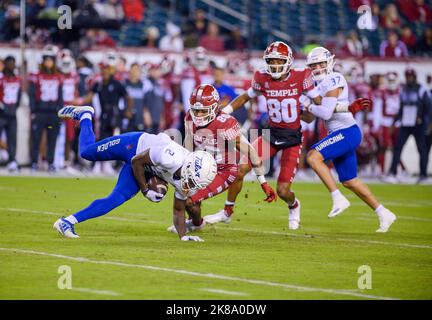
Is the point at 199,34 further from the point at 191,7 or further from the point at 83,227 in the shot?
the point at 83,227

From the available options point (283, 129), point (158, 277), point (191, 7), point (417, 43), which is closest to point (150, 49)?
point (191, 7)

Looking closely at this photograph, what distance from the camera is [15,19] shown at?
21.7 m

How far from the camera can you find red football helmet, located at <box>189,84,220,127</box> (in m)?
10.9

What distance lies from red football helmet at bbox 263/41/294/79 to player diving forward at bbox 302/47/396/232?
13.2 inches

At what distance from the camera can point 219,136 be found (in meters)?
11.3

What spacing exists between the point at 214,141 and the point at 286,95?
1.25m

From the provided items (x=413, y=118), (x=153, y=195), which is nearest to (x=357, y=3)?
(x=413, y=118)

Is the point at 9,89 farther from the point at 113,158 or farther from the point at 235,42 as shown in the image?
the point at 113,158

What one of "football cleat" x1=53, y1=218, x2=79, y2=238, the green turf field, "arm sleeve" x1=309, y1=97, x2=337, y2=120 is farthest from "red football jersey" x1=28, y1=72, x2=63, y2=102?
"football cleat" x1=53, y1=218, x2=79, y2=238

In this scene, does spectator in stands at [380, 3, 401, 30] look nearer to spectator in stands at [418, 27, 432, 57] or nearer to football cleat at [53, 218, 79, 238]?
spectator in stands at [418, 27, 432, 57]

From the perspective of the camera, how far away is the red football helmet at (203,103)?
10.9 metres

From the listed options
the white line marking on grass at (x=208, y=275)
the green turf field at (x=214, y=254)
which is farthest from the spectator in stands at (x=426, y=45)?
the white line marking on grass at (x=208, y=275)

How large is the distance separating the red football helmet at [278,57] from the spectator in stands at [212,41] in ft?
39.2

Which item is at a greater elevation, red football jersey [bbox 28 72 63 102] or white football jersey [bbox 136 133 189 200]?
red football jersey [bbox 28 72 63 102]
